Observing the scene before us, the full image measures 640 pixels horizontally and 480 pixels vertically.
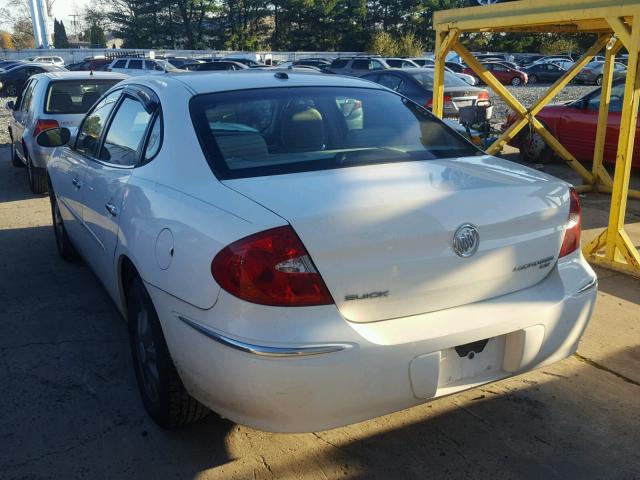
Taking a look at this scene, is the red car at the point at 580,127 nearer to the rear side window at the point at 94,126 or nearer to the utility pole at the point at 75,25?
the rear side window at the point at 94,126

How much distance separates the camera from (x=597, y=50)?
289 inches

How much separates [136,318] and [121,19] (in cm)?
6444

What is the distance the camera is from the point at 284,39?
210 feet

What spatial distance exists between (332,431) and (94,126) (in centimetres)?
262

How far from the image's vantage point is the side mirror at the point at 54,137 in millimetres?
4547

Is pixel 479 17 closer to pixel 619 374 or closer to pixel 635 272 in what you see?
pixel 635 272

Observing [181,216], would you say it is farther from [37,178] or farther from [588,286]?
[37,178]

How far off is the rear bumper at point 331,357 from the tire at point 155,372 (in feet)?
0.64

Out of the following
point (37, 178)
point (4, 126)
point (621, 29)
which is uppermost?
point (621, 29)

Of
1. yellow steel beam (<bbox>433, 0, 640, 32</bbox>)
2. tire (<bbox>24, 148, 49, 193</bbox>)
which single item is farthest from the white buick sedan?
tire (<bbox>24, 148, 49, 193</bbox>)

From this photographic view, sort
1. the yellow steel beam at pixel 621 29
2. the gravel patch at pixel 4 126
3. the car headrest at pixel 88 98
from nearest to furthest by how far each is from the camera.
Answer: the yellow steel beam at pixel 621 29 → the car headrest at pixel 88 98 → the gravel patch at pixel 4 126

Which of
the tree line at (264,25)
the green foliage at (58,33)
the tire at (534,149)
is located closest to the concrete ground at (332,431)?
the tire at (534,149)

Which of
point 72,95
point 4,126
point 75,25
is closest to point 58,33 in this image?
point 75,25

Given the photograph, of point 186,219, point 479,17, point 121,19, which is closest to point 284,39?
point 121,19
